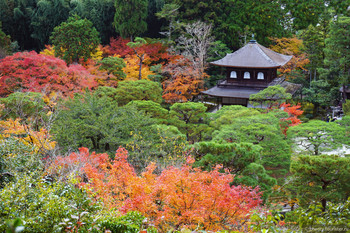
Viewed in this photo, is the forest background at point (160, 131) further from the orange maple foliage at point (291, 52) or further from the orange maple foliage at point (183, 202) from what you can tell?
the orange maple foliage at point (291, 52)

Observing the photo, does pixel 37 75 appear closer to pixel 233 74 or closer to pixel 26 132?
pixel 26 132

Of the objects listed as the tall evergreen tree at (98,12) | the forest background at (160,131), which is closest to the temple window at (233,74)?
the forest background at (160,131)

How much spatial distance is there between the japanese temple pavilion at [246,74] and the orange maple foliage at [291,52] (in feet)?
11.5

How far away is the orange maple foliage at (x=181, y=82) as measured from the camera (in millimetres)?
27453

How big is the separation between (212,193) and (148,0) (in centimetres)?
3281

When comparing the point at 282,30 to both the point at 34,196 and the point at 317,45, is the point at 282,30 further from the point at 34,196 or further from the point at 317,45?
the point at 34,196

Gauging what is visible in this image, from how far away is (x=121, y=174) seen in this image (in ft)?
33.4

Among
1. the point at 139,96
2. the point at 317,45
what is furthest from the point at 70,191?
the point at 317,45

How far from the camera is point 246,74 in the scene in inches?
1076

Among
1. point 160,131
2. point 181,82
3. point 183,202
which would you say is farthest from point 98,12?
point 183,202

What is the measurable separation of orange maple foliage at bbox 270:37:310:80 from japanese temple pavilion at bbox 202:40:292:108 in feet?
11.5

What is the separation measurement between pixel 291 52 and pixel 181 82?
46.6ft

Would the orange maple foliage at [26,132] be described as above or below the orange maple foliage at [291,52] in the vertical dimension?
below

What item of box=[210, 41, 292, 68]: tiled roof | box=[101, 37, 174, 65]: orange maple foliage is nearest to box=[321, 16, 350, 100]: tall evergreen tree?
box=[210, 41, 292, 68]: tiled roof
